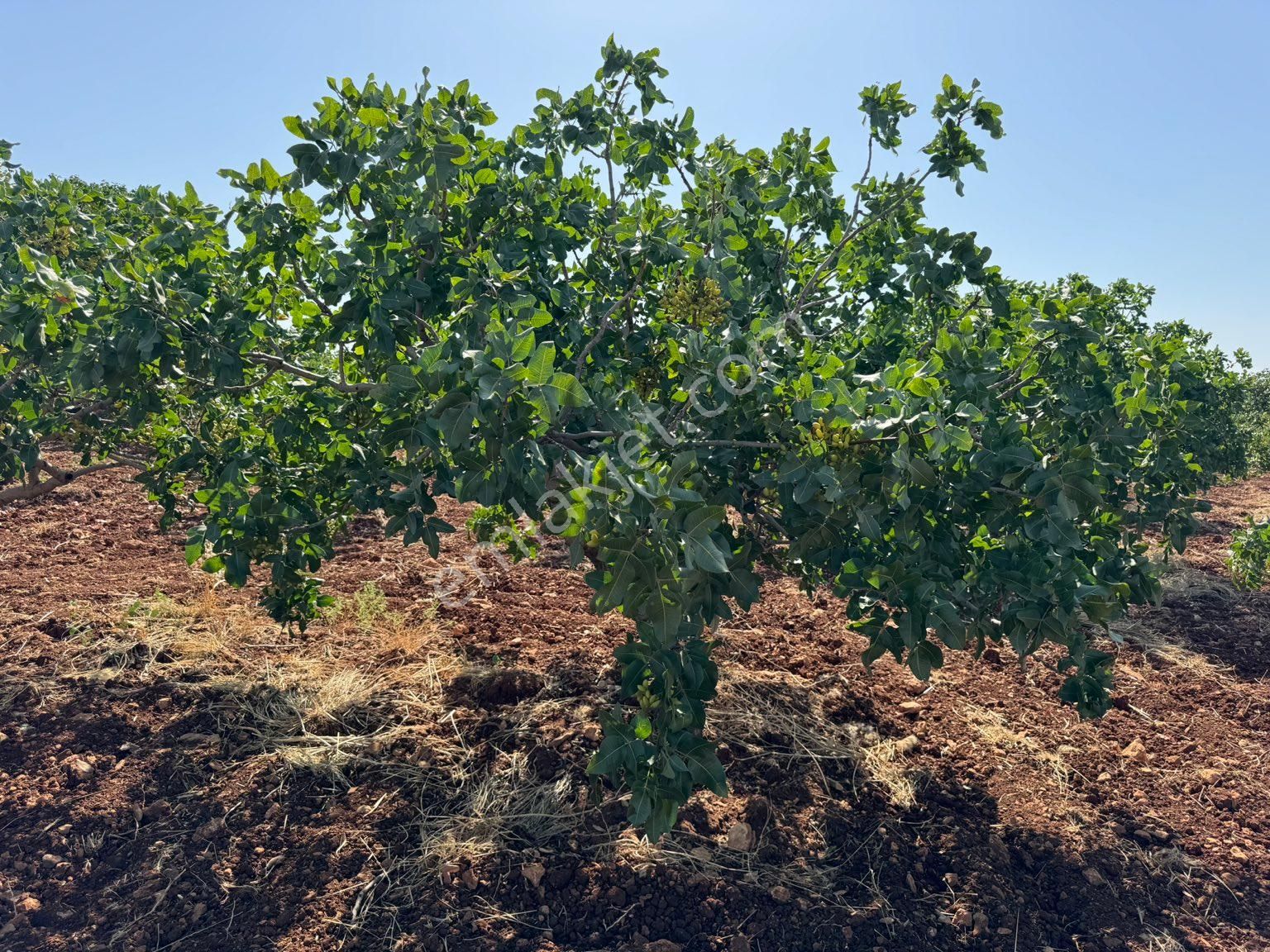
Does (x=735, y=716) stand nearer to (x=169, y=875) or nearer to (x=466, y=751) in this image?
(x=466, y=751)

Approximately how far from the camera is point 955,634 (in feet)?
6.67

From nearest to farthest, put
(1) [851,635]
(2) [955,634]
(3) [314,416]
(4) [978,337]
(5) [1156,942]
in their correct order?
(2) [955,634], (5) [1156,942], (4) [978,337], (3) [314,416], (1) [851,635]

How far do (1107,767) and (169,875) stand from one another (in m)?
3.69

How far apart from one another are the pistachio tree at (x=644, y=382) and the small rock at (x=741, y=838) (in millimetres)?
797

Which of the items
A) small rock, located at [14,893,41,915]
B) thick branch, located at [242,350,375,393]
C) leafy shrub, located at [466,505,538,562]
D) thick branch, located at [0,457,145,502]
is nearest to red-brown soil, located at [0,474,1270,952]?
small rock, located at [14,893,41,915]

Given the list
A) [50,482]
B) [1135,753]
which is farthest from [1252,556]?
[50,482]

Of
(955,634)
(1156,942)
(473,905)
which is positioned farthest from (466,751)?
(1156,942)

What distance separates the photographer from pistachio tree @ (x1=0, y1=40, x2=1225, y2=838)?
191cm

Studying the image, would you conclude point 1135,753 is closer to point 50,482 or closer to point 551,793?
point 551,793

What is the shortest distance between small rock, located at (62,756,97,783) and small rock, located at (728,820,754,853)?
8.22ft

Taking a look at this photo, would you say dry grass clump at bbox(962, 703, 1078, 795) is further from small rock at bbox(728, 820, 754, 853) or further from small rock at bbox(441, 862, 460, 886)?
small rock at bbox(441, 862, 460, 886)

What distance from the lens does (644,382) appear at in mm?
3080

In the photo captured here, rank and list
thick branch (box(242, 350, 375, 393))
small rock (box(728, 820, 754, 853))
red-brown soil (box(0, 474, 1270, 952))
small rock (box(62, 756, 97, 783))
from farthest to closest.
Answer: small rock (box(62, 756, 97, 783)) < thick branch (box(242, 350, 375, 393)) < small rock (box(728, 820, 754, 853)) < red-brown soil (box(0, 474, 1270, 952))

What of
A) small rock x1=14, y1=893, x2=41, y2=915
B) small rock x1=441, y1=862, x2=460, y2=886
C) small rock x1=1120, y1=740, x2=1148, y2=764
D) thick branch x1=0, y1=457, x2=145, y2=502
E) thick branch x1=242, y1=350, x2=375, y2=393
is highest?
thick branch x1=242, y1=350, x2=375, y2=393
